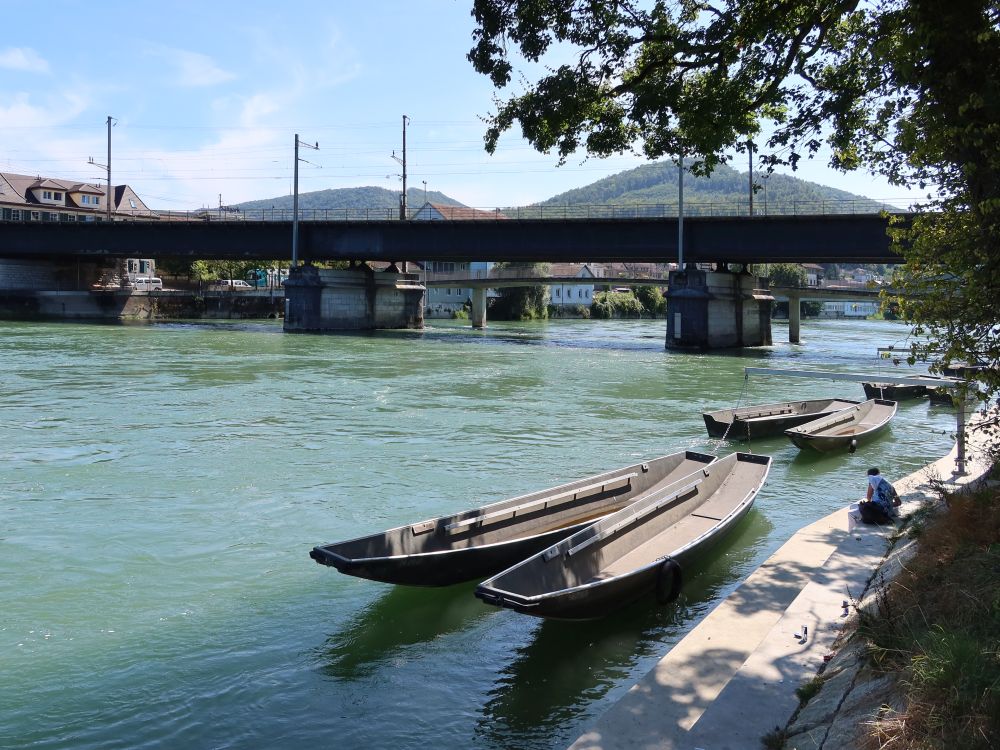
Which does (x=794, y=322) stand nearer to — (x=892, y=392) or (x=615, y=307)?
(x=892, y=392)

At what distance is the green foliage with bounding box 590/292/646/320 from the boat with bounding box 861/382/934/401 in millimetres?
92373

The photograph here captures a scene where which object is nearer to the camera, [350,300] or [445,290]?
[350,300]

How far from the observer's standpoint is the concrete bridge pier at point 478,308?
88.8 m

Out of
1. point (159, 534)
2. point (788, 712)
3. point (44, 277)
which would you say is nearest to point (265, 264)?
point (44, 277)

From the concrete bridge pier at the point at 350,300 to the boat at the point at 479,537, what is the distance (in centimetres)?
5930

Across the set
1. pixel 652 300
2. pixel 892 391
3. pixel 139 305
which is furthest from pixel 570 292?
pixel 892 391

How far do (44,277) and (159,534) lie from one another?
81.9 meters

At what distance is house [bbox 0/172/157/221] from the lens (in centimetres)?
9938

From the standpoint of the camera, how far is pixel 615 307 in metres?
129

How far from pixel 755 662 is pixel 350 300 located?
224ft

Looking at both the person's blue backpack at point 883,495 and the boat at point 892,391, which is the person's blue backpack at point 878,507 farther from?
the boat at point 892,391

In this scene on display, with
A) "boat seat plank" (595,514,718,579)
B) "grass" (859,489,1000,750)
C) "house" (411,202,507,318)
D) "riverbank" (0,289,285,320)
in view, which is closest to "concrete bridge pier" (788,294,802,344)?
"house" (411,202,507,318)

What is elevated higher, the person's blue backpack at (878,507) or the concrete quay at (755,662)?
the person's blue backpack at (878,507)

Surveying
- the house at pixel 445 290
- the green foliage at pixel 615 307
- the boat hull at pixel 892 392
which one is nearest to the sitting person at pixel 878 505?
the boat hull at pixel 892 392
